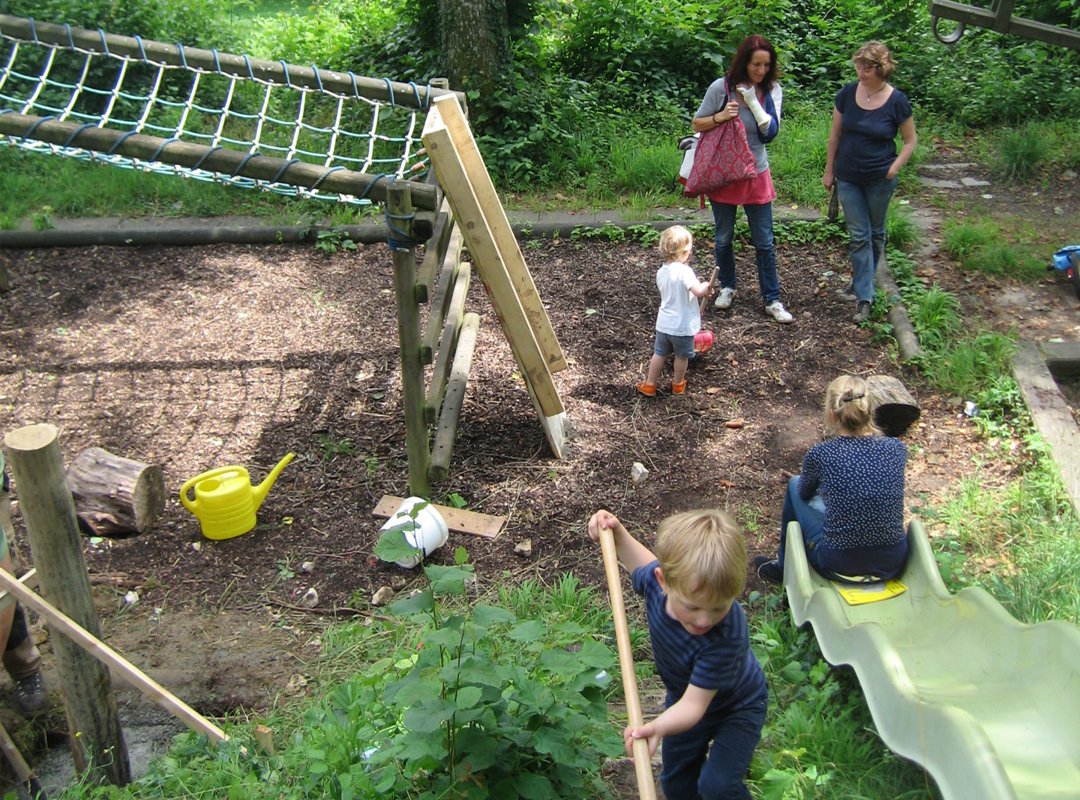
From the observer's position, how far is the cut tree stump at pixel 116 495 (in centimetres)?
470

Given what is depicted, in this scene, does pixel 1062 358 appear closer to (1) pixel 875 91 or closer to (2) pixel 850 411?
(1) pixel 875 91

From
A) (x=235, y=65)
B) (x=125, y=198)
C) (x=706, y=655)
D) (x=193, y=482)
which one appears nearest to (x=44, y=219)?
(x=125, y=198)

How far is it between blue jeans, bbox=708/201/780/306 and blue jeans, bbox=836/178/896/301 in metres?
0.47

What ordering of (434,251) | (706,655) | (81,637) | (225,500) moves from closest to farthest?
(706,655), (81,637), (225,500), (434,251)

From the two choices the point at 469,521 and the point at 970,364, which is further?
the point at 970,364

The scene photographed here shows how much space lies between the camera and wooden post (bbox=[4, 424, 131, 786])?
3006mm

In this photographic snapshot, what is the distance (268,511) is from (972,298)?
4.52m

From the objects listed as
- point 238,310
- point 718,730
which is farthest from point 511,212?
point 718,730

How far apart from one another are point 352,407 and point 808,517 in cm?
289

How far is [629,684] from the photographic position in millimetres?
2318

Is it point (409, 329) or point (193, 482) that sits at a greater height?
point (409, 329)

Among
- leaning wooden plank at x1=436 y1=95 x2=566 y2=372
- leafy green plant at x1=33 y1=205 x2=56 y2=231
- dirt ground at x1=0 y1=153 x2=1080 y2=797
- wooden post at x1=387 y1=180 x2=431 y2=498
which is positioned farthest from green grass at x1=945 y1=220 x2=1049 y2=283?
leafy green plant at x1=33 y1=205 x2=56 y2=231

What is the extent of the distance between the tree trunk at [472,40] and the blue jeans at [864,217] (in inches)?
149

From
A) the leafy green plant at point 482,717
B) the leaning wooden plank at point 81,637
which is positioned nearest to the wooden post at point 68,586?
the leaning wooden plank at point 81,637
